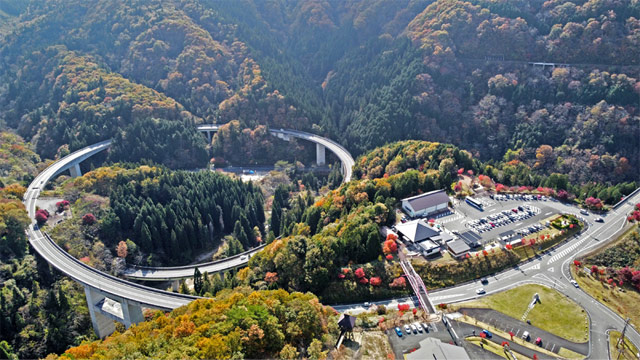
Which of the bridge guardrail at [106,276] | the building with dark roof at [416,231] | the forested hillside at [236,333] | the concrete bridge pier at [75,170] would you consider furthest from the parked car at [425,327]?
the concrete bridge pier at [75,170]

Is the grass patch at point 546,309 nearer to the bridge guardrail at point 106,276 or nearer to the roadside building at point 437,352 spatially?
the roadside building at point 437,352

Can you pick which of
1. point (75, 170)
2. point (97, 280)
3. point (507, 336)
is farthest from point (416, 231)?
point (75, 170)

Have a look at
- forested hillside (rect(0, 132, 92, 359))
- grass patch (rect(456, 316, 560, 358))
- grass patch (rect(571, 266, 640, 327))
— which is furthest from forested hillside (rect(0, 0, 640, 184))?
grass patch (rect(456, 316, 560, 358))

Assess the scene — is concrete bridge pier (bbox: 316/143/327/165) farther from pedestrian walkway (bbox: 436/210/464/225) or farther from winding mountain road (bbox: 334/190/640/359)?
winding mountain road (bbox: 334/190/640/359)

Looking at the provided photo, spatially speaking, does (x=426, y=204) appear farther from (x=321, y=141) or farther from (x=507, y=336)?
(x=321, y=141)

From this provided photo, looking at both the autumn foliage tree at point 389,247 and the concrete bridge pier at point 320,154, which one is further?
the concrete bridge pier at point 320,154

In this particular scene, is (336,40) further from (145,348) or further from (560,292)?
(145,348)
